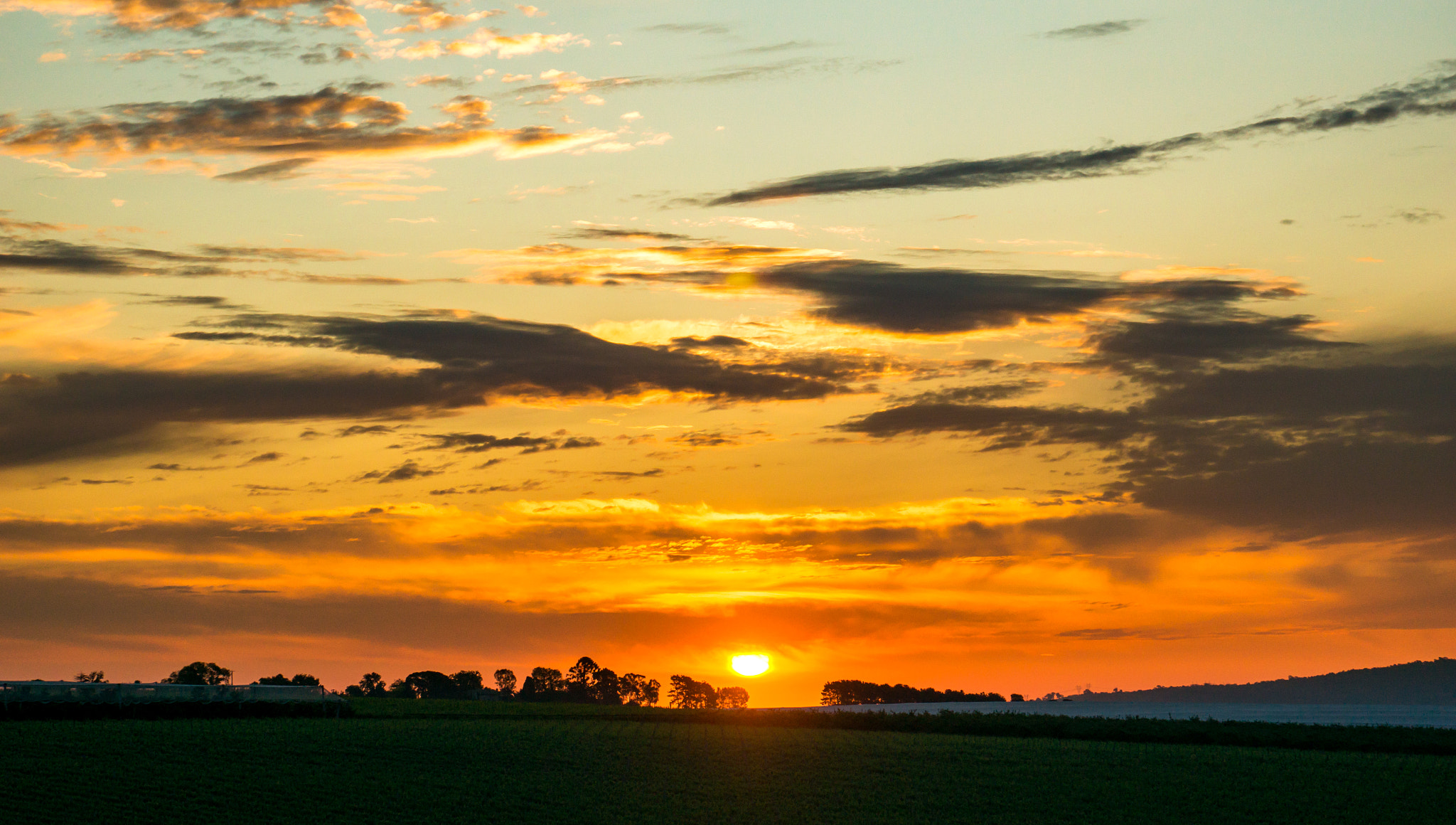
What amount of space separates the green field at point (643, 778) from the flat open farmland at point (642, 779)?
17 centimetres

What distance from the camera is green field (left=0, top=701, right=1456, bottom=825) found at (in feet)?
190

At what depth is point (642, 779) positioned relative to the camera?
6925cm

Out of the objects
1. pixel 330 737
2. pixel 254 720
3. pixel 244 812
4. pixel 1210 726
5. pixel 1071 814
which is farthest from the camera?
pixel 1210 726

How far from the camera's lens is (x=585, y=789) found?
214 feet

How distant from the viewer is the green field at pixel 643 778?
57.9m

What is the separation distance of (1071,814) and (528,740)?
3595 centimetres

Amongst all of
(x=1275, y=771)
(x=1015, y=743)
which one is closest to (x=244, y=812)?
(x=1015, y=743)

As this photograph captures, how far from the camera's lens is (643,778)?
6950 centimetres

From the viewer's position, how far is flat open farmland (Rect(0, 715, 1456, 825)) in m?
57.9

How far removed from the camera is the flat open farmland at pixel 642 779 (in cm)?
5791

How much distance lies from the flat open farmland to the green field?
0.17 meters

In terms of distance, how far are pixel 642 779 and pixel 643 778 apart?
260 mm

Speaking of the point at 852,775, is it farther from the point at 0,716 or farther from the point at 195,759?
the point at 0,716

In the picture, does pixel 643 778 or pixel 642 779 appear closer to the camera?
pixel 642 779
